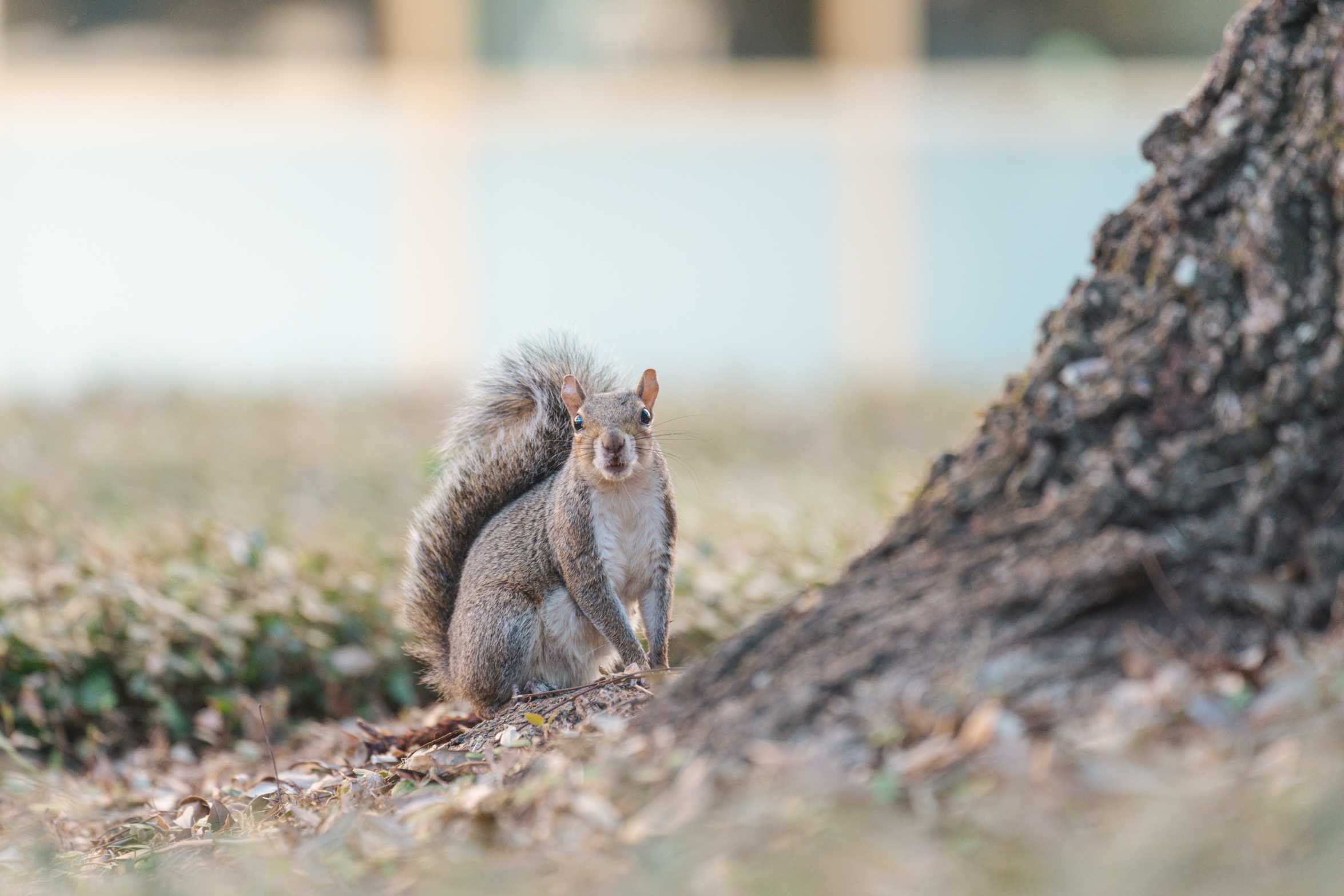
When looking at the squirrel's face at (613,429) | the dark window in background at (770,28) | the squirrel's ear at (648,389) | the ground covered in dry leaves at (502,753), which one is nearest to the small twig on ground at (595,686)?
the ground covered in dry leaves at (502,753)

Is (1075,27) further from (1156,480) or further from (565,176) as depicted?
(1156,480)

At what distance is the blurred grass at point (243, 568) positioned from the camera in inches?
161

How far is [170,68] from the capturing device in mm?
10836

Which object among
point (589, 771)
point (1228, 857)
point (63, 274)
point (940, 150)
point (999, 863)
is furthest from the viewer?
point (940, 150)

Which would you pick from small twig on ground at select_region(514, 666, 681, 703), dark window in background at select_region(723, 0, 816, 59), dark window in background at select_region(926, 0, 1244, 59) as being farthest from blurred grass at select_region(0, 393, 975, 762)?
dark window in background at select_region(926, 0, 1244, 59)

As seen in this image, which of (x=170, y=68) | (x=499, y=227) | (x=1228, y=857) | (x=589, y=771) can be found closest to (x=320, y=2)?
(x=170, y=68)

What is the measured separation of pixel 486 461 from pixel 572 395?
409 mm

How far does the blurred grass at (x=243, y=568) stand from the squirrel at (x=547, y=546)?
195mm

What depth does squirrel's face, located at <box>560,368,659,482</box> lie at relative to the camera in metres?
2.99

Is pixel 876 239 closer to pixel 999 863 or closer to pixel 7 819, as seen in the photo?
pixel 7 819

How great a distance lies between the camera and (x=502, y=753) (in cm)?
258

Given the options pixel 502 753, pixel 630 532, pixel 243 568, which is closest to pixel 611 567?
pixel 630 532

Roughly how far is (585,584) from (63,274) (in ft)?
29.4

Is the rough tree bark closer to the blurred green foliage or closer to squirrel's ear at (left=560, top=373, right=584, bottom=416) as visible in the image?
squirrel's ear at (left=560, top=373, right=584, bottom=416)
